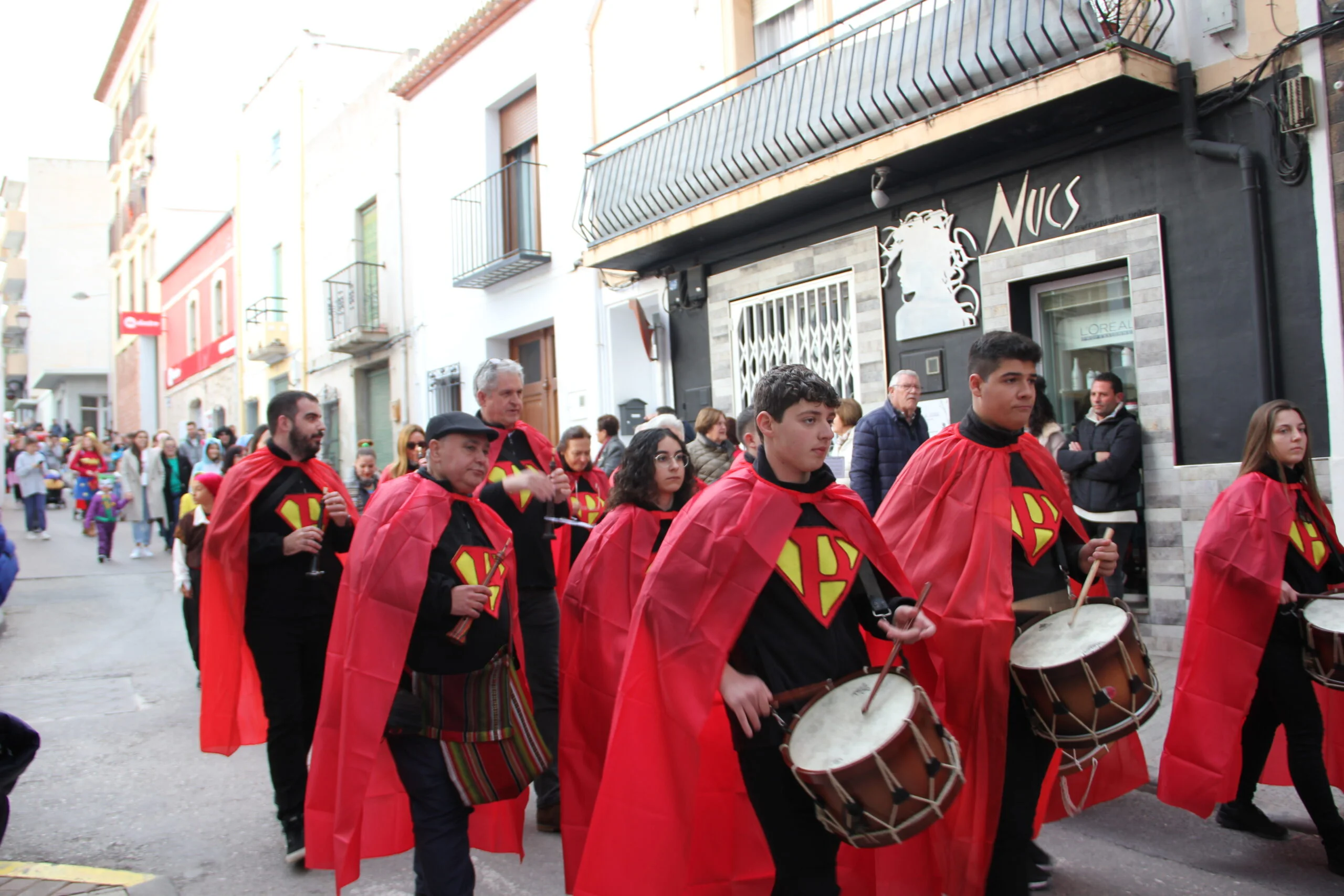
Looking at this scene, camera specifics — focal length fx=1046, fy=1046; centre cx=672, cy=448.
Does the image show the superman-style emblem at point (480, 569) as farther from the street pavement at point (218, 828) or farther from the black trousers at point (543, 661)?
the black trousers at point (543, 661)

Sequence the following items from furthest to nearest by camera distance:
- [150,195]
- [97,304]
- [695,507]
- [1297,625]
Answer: [97,304] → [150,195] → [1297,625] → [695,507]

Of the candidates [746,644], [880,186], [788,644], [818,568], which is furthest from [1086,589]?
[880,186]

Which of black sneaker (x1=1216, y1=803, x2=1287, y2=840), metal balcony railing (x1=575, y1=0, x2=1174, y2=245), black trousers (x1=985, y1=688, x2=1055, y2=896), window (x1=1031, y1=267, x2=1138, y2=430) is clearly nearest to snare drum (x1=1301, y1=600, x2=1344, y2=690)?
black sneaker (x1=1216, y1=803, x2=1287, y2=840)

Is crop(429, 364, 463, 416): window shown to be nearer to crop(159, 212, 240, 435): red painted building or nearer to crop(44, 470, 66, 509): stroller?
crop(159, 212, 240, 435): red painted building

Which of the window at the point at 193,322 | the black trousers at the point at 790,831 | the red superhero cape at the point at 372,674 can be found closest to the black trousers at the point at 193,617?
the red superhero cape at the point at 372,674

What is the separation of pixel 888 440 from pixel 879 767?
15.7ft

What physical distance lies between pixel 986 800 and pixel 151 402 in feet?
124

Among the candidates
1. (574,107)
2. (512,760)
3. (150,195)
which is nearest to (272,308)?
(574,107)

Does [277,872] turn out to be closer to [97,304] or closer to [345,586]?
[345,586]

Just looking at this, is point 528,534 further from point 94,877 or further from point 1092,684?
point 1092,684

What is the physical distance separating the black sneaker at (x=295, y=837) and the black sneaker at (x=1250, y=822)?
3985 millimetres

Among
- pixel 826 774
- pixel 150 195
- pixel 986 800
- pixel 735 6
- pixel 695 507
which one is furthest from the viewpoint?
pixel 150 195

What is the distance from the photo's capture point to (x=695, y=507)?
3102 millimetres

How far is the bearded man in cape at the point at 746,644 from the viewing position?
2900 millimetres
